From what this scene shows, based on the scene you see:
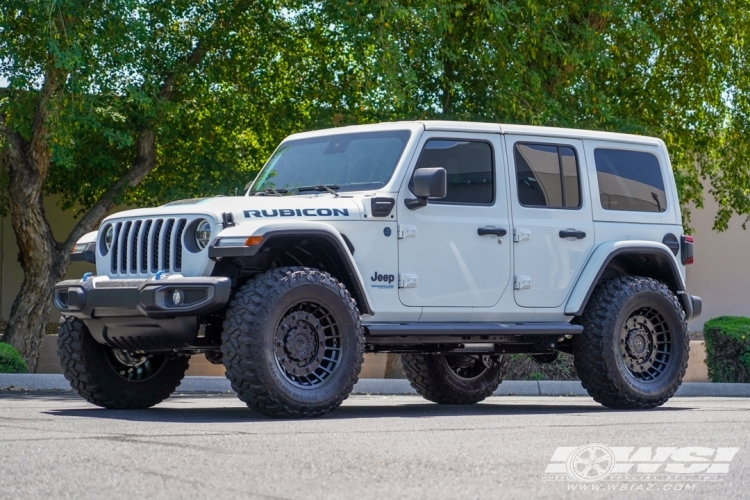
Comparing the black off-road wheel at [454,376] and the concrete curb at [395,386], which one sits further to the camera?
the concrete curb at [395,386]

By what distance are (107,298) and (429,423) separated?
239 cm

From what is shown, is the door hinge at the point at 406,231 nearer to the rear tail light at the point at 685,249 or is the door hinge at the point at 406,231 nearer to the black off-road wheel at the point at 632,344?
the black off-road wheel at the point at 632,344

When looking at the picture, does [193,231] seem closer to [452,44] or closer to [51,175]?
[452,44]

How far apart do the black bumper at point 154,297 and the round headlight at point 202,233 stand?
0.30 metres

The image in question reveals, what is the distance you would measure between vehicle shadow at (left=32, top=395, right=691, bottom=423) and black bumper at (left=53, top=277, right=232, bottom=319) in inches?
28.4

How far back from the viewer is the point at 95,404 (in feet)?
30.2

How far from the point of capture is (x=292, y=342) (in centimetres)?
827

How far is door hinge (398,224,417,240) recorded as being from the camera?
897 centimetres

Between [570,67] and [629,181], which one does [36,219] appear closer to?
[570,67]

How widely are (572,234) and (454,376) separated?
1.94 metres

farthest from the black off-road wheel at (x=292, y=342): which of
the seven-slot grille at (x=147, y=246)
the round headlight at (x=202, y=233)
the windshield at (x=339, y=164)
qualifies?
the windshield at (x=339, y=164)

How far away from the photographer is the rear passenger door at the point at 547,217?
9719mm

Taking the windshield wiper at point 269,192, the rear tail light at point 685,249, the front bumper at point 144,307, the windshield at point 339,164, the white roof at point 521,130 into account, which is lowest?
the front bumper at point 144,307

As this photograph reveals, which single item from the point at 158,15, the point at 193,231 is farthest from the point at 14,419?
the point at 158,15
